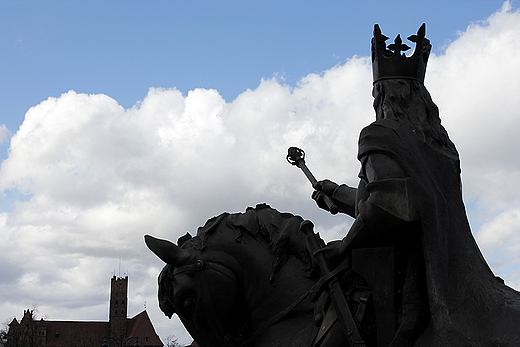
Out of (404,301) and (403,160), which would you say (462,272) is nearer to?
(404,301)

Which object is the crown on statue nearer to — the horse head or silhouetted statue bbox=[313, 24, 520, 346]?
silhouetted statue bbox=[313, 24, 520, 346]

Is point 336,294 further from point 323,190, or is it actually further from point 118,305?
point 118,305

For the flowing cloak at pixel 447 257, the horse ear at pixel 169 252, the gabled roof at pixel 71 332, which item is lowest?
the flowing cloak at pixel 447 257

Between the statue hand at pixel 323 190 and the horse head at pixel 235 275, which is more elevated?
the statue hand at pixel 323 190

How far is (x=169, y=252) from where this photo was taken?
A: 15.4ft

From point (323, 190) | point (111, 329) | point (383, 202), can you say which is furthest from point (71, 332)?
point (383, 202)

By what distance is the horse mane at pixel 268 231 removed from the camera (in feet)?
15.0

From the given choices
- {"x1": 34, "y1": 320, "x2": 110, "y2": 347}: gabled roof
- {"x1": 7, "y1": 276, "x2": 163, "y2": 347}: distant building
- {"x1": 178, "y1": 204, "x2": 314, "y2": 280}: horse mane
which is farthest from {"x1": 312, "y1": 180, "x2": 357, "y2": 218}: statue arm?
{"x1": 34, "y1": 320, "x2": 110, "y2": 347}: gabled roof

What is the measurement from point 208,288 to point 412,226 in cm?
198

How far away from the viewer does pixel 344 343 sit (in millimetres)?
3684

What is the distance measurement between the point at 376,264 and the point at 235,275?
59.7 inches

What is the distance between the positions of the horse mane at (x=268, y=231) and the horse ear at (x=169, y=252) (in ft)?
0.42

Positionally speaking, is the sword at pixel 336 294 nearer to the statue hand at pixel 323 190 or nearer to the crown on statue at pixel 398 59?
the statue hand at pixel 323 190

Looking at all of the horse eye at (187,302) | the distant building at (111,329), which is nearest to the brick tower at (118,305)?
the distant building at (111,329)
